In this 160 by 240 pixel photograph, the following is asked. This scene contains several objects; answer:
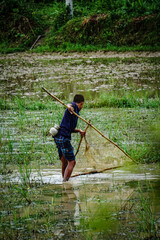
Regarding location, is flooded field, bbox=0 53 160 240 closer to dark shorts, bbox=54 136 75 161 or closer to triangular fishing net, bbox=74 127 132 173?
triangular fishing net, bbox=74 127 132 173

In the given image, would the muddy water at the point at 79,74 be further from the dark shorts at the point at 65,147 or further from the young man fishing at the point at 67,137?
the dark shorts at the point at 65,147

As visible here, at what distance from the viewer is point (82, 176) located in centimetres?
508

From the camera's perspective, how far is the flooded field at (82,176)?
3238 millimetres

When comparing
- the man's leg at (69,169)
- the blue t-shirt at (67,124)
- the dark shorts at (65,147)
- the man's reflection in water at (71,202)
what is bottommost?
the man's reflection in water at (71,202)

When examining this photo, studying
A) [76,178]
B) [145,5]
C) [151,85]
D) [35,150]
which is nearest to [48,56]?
[145,5]

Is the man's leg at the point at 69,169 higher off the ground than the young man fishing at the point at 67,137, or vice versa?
the young man fishing at the point at 67,137

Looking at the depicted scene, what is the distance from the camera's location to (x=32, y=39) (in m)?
21.8

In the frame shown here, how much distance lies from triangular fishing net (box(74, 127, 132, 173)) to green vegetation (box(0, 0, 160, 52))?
12.3 m

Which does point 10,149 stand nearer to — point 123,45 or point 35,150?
point 35,150

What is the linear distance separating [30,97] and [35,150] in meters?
4.83

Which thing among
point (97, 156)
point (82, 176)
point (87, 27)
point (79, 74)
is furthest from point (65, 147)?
point (87, 27)

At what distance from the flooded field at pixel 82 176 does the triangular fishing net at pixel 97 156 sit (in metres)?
0.02

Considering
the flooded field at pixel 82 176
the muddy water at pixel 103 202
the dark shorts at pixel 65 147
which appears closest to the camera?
the muddy water at pixel 103 202

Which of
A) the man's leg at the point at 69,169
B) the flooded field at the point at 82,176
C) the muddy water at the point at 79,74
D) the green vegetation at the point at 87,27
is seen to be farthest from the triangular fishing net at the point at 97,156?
the green vegetation at the point at 87,27
